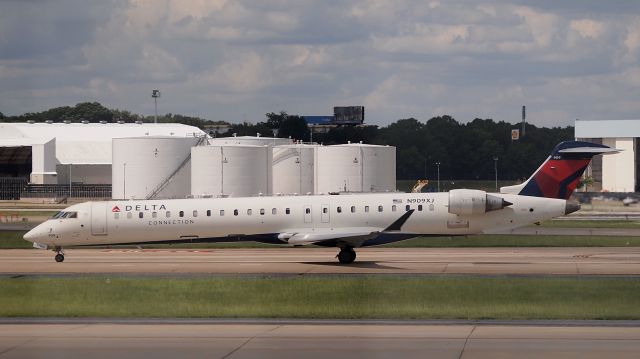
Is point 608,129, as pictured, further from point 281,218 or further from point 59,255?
point 59,255

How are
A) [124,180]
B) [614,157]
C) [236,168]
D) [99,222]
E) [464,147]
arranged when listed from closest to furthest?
[99,222], [464,147], [614,157], [236,168], [124,180]

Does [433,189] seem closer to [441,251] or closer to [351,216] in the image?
[441,251]

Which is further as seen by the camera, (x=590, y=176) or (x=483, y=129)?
(x=590, y=176)

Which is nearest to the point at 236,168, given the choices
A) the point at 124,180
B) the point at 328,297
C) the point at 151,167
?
the point at 151,167

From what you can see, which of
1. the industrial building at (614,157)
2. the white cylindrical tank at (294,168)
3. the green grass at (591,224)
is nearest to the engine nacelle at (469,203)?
the green grass at (591,224)

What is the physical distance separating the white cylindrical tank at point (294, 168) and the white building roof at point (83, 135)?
23526mm

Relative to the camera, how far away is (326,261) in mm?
42531

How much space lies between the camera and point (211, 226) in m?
42.0

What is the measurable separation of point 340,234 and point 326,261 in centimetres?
237

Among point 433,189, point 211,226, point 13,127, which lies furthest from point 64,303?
point 13,127

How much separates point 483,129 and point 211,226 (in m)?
28.3

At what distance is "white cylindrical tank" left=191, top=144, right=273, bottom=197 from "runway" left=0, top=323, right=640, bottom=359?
6374 cm

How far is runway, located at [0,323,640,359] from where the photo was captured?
806 inches

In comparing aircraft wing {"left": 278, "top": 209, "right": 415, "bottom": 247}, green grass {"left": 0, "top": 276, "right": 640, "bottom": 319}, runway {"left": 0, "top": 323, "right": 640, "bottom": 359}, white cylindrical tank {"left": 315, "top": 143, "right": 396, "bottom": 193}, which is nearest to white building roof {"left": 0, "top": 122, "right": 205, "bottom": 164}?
white cylindrical tank {"left": 315, "top": 143, "right": 396, "bottom": 193}
